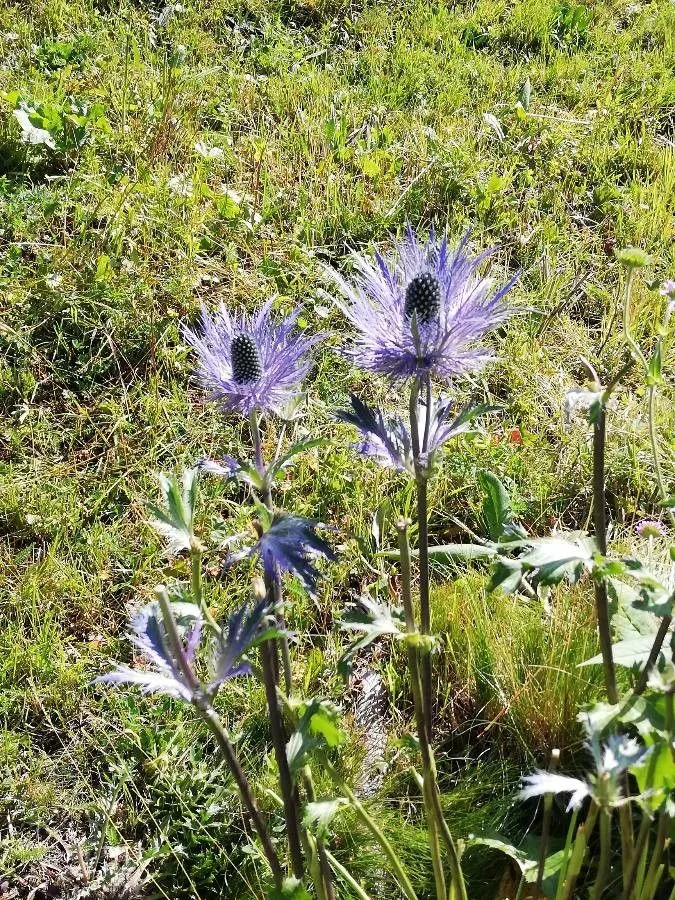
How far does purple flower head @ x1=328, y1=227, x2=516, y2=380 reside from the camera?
50.0 inches

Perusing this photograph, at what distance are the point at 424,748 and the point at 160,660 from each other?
431 mm

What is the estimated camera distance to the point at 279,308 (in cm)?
295

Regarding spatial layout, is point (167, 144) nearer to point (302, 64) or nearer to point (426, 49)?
point (302, 64)

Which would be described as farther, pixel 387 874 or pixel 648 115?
pixel 648 115

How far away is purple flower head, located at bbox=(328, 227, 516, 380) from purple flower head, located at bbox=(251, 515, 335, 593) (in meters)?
0.27

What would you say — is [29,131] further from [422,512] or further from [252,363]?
[422,512]

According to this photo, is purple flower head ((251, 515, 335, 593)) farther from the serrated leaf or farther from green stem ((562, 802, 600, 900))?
the serrated leaf

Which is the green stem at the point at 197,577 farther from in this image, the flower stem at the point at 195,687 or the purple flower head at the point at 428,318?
the purple flower head at the point at 428,318

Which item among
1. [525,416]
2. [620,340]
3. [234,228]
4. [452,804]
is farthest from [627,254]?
[234,228]

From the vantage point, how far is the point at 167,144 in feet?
11.1

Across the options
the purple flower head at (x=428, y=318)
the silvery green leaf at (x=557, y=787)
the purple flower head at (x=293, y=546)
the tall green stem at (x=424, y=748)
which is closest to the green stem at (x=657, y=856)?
the silvery green leaf at (x=557, y=787)

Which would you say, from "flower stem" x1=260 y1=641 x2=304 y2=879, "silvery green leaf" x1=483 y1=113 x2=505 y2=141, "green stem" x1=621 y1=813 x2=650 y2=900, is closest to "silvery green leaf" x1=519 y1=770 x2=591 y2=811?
"green stem" x1=621 y1=813 x2=650 y2=900

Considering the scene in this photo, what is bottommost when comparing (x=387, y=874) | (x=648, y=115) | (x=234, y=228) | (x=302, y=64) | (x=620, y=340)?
(x=387, y=874)

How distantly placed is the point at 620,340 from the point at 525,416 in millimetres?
493
